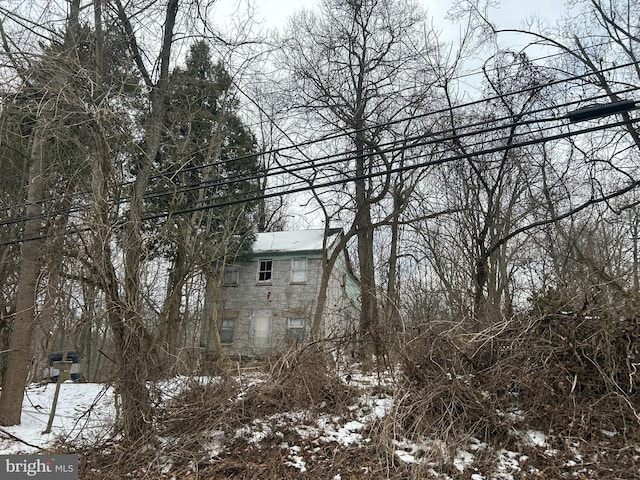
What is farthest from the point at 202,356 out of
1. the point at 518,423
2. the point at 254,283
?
the point at 254,283

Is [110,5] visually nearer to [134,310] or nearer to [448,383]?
[134,310]

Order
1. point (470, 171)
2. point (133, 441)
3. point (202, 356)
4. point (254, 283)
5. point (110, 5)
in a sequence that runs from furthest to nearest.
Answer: point (254, 283), point (470, 171), point (110, 5), point (202, 356), point (133, 441)

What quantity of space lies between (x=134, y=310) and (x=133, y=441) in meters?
1.85

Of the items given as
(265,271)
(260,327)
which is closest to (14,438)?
(260,327)

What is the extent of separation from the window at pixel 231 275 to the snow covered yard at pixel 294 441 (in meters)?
15.1

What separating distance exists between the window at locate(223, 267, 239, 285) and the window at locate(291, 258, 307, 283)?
2.82 m

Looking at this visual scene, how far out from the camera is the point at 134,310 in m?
7.43

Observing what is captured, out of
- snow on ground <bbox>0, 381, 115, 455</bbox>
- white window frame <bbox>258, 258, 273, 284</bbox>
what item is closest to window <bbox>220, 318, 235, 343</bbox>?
white window frame <bbox>258, 258, 273, 284</bbox>

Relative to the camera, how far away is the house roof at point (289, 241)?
23.0m

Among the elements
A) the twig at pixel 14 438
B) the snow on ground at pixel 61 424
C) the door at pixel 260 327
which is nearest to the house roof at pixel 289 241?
the door at pixel 260 327

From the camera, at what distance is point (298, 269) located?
75.3 feet

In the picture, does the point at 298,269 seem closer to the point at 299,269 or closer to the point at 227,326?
the point at 299,269

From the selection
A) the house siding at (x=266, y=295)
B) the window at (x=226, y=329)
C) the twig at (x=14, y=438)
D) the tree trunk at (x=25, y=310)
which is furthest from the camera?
the window at (x=226, y=329)

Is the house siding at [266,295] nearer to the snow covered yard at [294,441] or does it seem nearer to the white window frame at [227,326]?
the white window frame at [227,326]
